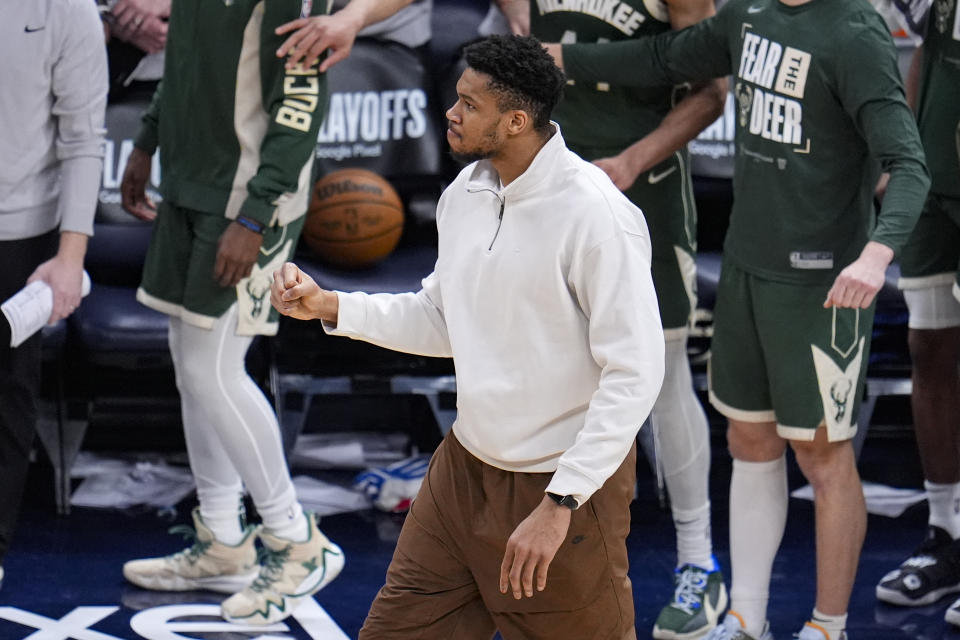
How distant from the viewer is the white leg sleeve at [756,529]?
3.83 metres

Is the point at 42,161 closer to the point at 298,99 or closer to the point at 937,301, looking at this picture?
the point at 298,99

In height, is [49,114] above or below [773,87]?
below

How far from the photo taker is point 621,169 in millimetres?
3912

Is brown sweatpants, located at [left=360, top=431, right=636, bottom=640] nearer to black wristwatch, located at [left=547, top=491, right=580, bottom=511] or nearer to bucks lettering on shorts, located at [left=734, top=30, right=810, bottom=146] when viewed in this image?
black wristwatch, located at [left=547, top=491, right=580, bottom=511]

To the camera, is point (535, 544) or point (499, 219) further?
point (499, 219)

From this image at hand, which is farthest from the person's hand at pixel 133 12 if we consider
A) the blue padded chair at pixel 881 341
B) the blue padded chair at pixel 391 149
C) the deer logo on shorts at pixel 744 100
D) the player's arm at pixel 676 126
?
the deer logo on shorts at pixel 744 100

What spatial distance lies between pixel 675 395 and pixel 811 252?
0.75m

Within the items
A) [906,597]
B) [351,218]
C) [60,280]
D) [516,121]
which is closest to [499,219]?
[516,121]

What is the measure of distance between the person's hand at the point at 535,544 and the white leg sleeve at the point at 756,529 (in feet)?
4.64

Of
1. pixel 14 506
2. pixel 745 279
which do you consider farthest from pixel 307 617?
pixel 745 279

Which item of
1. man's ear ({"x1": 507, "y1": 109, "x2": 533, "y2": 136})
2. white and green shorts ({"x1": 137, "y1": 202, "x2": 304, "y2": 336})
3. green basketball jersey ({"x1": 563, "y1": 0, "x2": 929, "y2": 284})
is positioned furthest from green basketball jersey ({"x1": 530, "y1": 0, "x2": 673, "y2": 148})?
man's ear ({"x1": 507, "y1": 109, "x2": 533, "y2": 136})

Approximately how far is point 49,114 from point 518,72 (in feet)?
5.76

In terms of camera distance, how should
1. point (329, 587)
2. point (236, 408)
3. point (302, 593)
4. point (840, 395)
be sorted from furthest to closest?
point (329, 587) → point (302, 593) → point (236, 408) → point (840, 395)

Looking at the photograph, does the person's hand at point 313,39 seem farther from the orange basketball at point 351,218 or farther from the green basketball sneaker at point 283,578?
the green basketball sneaker at point 283,578
